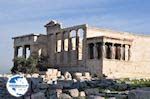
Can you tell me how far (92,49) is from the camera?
230ft

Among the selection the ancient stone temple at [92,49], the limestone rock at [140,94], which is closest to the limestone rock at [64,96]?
the limestone rock at [140,94]

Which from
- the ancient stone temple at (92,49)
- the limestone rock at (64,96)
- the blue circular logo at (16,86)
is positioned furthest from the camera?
the ancient stone temple at (92,49)

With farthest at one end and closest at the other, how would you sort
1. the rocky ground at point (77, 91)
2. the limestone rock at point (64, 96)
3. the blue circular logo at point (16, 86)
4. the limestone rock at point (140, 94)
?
the limestone rock at point (64, 96) < the rocky ground at point (77, 91) < the limestone rock at point (140, 94) < the blue circular logo at point (16, 86)

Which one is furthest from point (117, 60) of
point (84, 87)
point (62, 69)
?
point (84, 87)

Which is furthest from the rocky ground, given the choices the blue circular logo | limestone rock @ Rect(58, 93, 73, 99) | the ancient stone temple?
the ancient stone temple

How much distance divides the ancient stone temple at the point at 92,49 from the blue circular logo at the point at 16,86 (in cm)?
5250

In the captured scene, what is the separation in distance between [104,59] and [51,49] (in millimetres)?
12794

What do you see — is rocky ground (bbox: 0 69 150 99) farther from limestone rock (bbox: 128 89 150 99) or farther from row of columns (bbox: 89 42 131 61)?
row of columns (bbox: 89 42 131 61)

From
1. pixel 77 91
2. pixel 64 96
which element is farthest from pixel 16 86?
pixel 77 91

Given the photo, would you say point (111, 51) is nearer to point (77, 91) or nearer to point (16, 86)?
point (77, 91)

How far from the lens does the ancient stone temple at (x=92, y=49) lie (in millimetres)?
68000

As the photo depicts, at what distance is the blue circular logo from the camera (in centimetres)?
1263

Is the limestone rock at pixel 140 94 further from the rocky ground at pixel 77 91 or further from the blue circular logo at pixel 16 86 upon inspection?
the blue circular logo at pixel 16 86

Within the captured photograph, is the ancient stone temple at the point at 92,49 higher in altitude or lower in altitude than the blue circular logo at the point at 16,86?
higher
